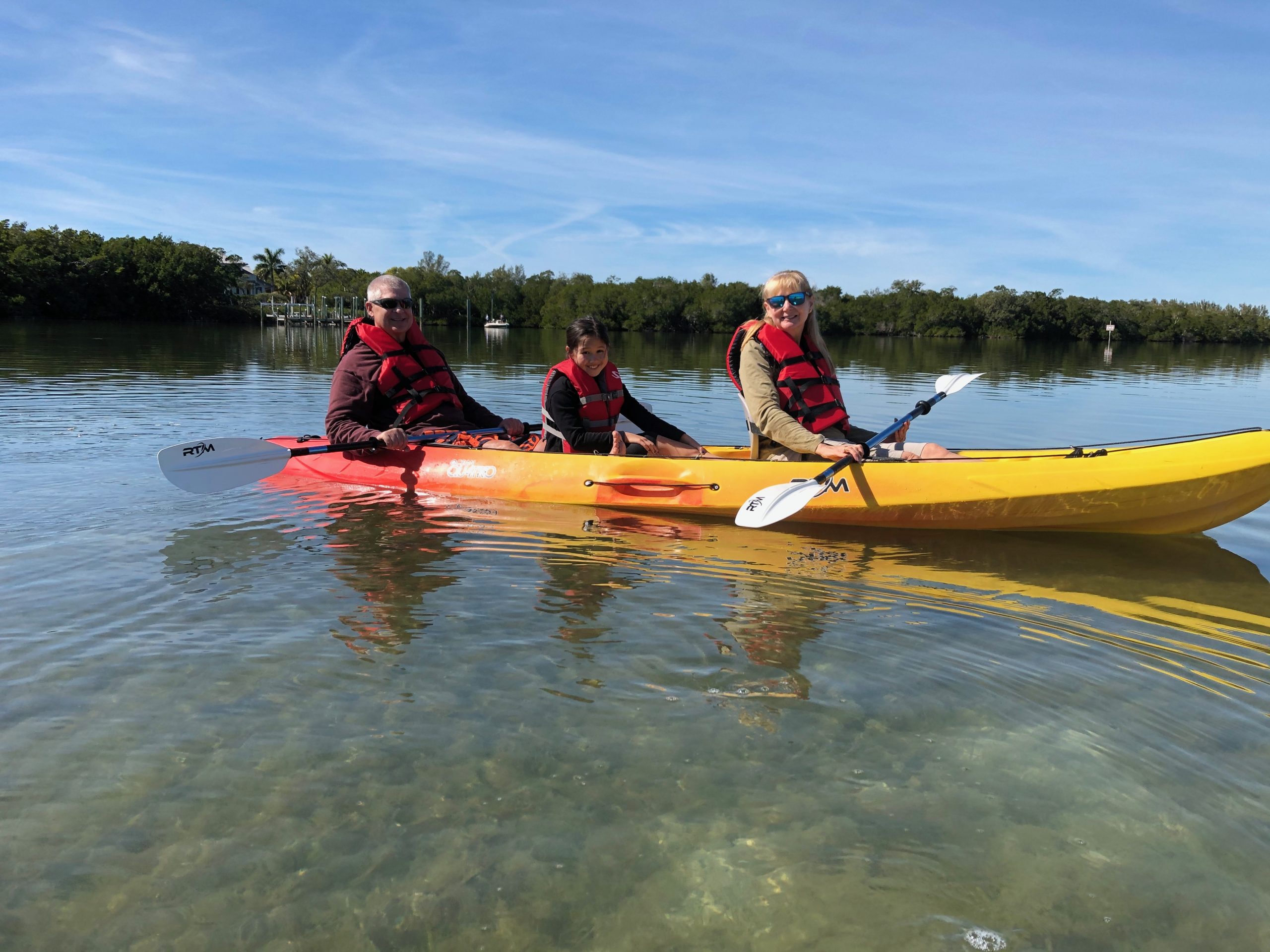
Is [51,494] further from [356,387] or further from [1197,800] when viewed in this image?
[1197,800]

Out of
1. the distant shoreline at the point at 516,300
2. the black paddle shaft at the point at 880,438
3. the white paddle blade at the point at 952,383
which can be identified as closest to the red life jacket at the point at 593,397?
the black paddle shaft at the point at 880,438

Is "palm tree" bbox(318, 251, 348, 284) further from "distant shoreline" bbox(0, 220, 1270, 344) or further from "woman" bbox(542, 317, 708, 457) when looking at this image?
"woman" bbox(542, 317, 708, 457)

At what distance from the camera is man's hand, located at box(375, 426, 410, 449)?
6.62 m

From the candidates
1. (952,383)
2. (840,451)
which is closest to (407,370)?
(840,451)

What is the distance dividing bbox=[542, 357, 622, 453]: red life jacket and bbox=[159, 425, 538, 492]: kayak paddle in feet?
4.63

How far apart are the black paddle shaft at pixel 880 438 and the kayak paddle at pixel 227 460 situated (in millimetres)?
3474

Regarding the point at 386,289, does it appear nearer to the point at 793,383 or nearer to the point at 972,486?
the point at 793,383

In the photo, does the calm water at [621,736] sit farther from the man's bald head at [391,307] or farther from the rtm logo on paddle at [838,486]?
the man's bald head at [391,307]

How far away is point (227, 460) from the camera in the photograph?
6.51m

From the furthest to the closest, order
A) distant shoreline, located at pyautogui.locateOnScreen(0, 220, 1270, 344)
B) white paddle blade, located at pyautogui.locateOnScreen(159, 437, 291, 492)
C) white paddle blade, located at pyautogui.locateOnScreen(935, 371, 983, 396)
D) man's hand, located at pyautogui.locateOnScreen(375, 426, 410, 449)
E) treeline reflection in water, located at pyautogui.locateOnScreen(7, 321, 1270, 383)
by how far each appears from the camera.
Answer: distant shoreline, located at pyautogui.locateOnScreen(0, 220, 1270, 344), treeline reflection in water, located at pyautogui.locateOnScreen(7, 321, 1270, 383), man's hand, located at pyautogui.locateOnScreen(375, 426, 410, 449), white paddle blade, located at pyautogui.locateOnScreen(935, 371, 983, 396), white paddle blade, located at pyautogui.locateOnScreen(159, 437, 291, 492)

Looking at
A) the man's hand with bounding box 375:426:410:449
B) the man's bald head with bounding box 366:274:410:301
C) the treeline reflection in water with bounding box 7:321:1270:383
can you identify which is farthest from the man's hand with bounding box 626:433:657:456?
the treeline reflection in water with bounding box 7:321:1270:383

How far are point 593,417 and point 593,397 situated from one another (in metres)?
0.16

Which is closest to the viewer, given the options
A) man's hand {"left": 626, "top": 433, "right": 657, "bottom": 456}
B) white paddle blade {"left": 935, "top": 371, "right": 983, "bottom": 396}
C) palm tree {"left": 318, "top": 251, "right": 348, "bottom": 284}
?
white paddle blade {"left": 935, "top": 371, "right": 983, "bottom": 396}

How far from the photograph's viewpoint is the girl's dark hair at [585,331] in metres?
6.20
